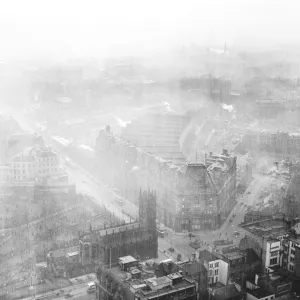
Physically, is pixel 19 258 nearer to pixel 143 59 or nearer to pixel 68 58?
pixel 68 58

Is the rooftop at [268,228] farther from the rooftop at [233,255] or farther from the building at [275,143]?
the building at [275,143]

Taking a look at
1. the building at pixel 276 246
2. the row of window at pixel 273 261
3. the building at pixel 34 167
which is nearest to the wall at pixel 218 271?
the building at pixel 276 246

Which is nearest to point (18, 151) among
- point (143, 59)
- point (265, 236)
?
point (143, 59)

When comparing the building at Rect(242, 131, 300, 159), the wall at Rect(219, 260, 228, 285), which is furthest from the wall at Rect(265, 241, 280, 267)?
the building at Rect(242, 131, 300, 159)

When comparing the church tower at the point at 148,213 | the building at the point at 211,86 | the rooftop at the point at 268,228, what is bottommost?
the rooftop at the point at 268,228

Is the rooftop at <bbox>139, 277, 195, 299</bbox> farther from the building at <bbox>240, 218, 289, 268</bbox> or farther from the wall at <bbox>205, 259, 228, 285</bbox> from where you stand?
the building at <bbox>240, 218, 289, 268</bbox>
